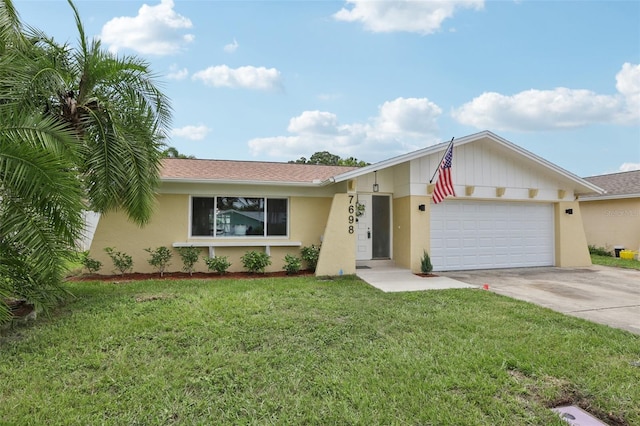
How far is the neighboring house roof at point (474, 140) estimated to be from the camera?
938 centimetres

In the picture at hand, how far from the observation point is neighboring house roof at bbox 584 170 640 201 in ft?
47.1

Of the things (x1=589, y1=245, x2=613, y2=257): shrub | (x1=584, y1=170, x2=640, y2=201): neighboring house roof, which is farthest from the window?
(x1=589, y1=245, x2=613, y2=257): shrub

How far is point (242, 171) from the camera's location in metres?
11.4

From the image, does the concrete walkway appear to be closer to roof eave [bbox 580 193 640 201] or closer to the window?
the window

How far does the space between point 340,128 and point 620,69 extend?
15.9 m

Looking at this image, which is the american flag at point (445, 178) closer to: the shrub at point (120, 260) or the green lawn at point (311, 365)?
the green lawn at point (311, 365)

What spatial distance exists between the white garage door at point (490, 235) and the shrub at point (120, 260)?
358 inches

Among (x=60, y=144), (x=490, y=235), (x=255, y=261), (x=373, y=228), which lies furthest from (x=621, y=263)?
(x=60, y=144)

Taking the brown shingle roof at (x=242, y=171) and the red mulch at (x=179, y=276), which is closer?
the red mulch at (x=179, y=276)

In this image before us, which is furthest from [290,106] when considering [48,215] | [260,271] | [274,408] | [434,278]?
[274,408]

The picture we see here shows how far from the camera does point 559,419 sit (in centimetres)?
279

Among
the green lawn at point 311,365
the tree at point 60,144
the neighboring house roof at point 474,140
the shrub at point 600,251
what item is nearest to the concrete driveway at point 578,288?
the green lawn at point 311,365

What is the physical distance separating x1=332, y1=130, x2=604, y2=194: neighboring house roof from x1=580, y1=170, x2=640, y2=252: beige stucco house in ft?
11.6

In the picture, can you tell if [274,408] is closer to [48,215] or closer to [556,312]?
[48,215]
